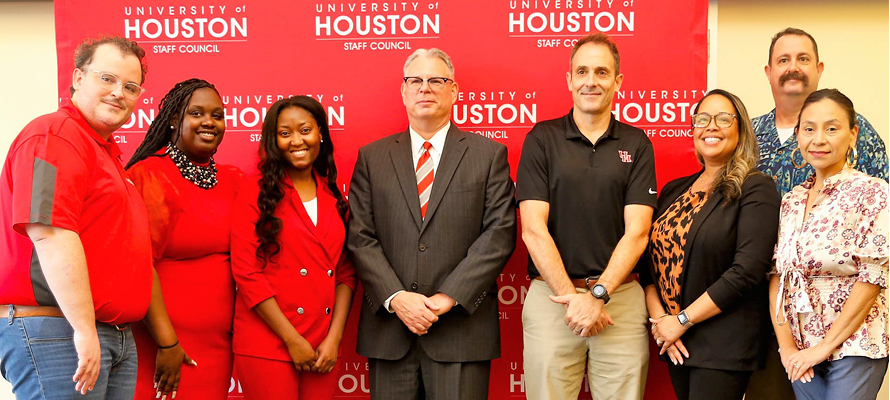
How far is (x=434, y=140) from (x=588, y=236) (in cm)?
83

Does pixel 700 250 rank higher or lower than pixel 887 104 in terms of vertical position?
lower

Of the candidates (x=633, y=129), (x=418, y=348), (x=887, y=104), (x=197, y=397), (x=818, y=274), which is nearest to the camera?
(x=818, y=274)

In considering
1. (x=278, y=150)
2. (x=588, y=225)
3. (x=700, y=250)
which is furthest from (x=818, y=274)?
(x=278, y=150)

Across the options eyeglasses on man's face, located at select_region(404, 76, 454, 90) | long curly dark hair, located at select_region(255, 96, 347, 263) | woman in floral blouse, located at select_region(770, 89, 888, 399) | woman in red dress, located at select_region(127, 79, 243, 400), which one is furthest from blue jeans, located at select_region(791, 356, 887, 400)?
woman in red dress, located at select_region(127, 79, 243, 400)

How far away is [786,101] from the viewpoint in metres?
3.45

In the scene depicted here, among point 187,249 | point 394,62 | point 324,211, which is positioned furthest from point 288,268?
point 394,62

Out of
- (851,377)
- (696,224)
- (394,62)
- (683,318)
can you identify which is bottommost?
(851,377)

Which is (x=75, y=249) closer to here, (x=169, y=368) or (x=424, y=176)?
→ (x=169, y=368)

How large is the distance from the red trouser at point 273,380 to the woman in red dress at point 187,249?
0.35 feet

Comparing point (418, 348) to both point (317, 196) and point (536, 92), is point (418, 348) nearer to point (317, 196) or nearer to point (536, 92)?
point (317, 196)

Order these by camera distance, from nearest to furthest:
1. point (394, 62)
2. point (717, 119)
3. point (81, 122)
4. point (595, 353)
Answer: point (81, 122)
point (717, 119)
point (595, 353)
point (394, 62)

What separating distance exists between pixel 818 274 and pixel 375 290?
5.80 feet

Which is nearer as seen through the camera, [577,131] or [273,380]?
[273,380]

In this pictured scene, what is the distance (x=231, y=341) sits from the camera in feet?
9.77
